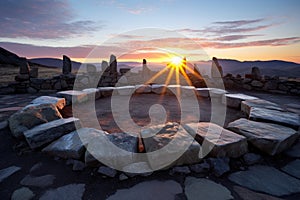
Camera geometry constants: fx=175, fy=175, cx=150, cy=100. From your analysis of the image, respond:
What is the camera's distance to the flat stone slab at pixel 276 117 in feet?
9.87

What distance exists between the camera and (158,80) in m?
10.6

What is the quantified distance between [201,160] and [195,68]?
9177mm

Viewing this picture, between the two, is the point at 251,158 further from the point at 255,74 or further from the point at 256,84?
the point at 255,74

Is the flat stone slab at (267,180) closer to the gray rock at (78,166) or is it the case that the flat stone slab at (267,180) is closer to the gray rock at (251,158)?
the gray rock at (251,158)

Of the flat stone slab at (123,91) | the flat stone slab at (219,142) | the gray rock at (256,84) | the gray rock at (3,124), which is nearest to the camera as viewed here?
the flat stone slab at (219,142)

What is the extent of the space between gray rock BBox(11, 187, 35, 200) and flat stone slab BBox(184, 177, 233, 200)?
1.60m

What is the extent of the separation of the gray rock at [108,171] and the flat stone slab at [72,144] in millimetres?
408

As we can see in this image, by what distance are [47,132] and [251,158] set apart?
2943 mm

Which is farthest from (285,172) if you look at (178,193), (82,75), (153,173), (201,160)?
(82,75)

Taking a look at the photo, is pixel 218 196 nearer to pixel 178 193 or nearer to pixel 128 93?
pixel 178 193

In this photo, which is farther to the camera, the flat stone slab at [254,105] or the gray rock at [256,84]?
the gray rock at [256,84]

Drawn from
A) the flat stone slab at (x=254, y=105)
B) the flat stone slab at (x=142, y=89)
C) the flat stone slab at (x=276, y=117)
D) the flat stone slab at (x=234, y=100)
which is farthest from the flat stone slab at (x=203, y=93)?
the flat stone slab at (x=276, y=117)

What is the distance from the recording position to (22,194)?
1795 millimetres

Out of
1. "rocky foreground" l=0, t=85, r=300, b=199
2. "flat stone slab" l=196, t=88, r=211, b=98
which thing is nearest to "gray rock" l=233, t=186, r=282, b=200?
"rocky foreground" l=0, t=85, r=300, b=199
